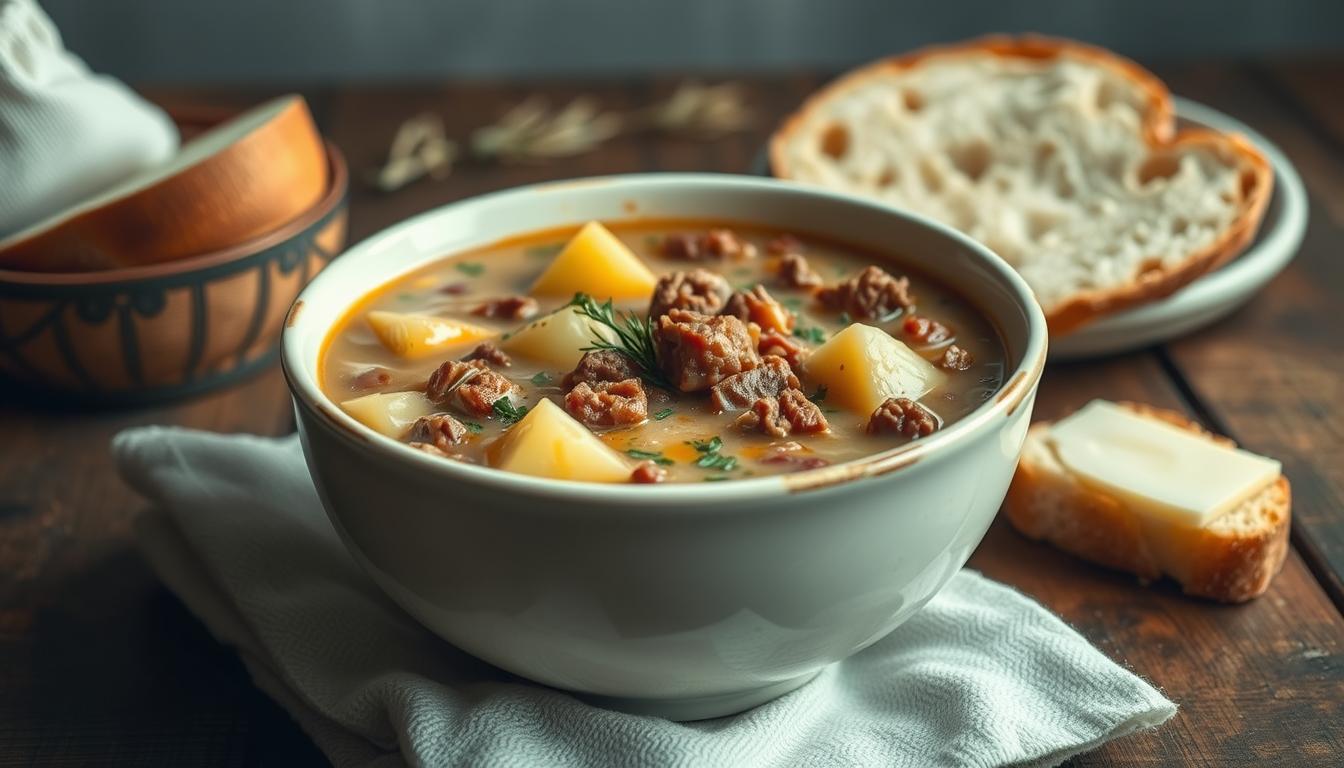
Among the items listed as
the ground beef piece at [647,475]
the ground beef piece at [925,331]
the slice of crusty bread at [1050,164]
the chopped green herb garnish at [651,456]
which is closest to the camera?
the ground beef piece at [647,475]

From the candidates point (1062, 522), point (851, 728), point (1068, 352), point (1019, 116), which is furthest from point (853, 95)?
point (851, 728)

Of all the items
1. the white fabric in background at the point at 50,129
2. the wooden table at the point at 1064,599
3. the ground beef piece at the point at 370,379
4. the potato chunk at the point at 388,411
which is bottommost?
the wooden table at the point at 1064,599

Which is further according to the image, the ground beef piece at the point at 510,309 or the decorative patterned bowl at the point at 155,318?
the decorative patterned bowl at the point at 155,318

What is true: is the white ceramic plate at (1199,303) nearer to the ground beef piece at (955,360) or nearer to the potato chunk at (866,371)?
the ground beef piece at (955,360)

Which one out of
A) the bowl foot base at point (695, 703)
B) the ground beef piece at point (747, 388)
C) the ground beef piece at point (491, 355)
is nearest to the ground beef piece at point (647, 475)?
the ground beef piece at point (747, 388)

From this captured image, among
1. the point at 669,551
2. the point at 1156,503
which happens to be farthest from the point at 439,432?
the point at 1156,503

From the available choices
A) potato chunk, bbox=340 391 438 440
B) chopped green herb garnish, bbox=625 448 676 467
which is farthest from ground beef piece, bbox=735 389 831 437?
potato chunk, bbox=340 391 438 440

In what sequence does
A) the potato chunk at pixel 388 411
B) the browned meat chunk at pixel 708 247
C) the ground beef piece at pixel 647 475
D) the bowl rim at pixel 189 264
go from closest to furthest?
the ground beef piece at pixel 647 475 < the potato chunk at pixel 388 411 < the browned meat chunk at pixel 708 247 < the bowl rim at pixel 189 264

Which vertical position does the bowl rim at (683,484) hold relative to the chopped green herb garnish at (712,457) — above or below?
above
